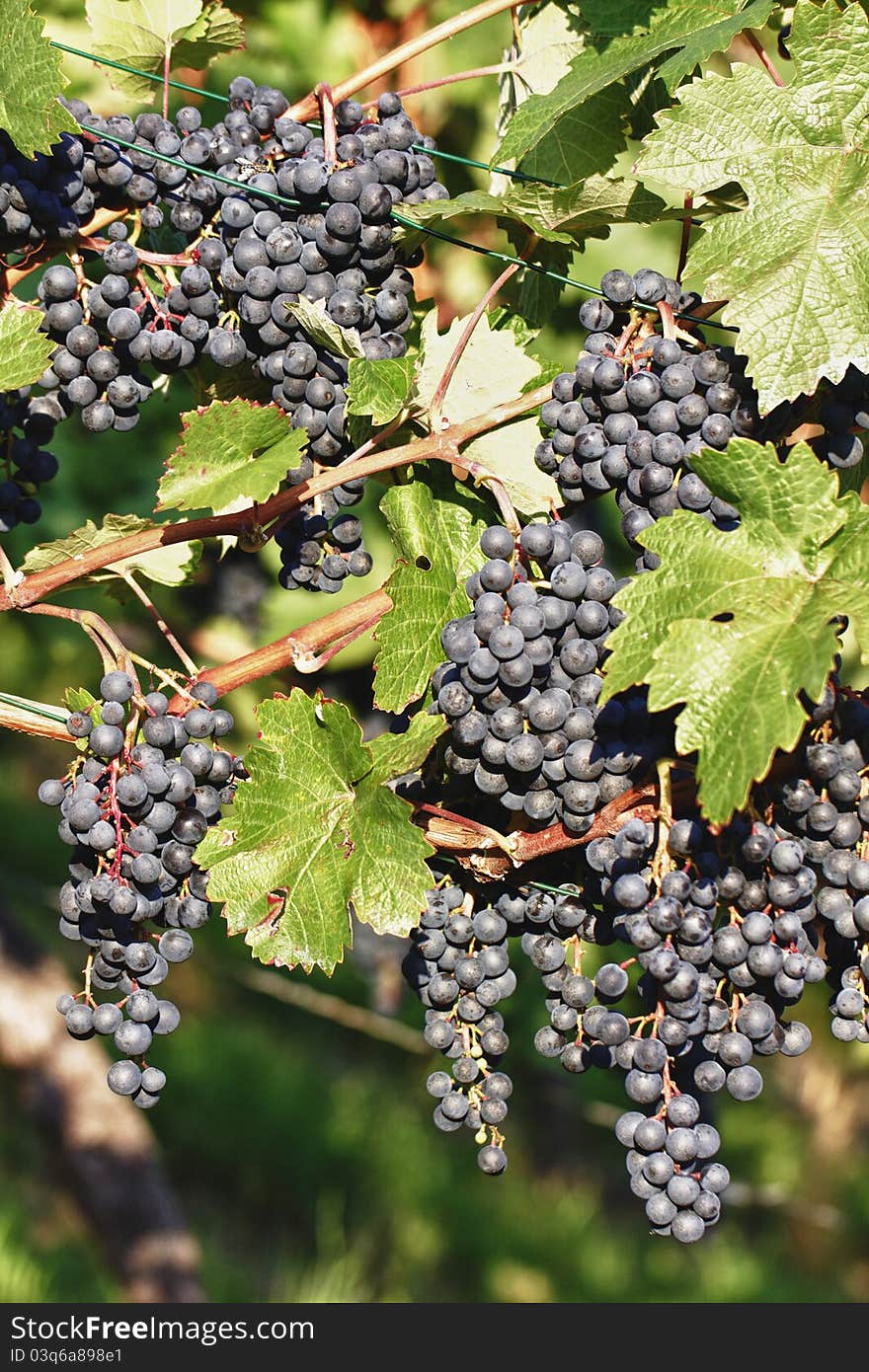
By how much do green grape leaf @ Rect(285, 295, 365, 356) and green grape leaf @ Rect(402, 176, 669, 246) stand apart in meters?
0.12

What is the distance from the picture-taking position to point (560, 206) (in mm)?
1161

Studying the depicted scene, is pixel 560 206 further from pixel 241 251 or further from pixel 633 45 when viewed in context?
pixel 241 251

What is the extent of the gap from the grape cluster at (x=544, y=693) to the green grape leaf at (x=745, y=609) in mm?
75

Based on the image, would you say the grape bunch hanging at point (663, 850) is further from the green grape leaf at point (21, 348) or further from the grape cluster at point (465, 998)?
the green grape leaf at point (21, 348)

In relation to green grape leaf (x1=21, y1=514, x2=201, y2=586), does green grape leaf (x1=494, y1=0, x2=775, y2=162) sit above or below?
above

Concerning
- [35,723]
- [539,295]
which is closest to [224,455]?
[35,723]

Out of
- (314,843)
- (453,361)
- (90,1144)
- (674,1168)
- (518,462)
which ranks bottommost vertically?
(90,1144)

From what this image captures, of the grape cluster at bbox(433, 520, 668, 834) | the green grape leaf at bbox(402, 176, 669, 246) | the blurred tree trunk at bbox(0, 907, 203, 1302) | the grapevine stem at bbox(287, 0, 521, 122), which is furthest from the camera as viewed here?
the blurred tree trunk at bbox(0, 907, 203, 1302)

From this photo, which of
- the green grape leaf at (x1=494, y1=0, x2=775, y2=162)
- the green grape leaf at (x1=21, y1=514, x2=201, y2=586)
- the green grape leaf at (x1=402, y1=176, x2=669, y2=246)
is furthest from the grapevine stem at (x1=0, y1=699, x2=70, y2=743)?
the green grape leaf at (x1=494, y1=0, x2=775, y2=162)

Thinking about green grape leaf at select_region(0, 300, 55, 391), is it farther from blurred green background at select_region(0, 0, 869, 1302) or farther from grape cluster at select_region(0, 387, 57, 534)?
blurred green background at select_region(0, 0, 869, 1302)

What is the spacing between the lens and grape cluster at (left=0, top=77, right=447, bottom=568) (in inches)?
44.7

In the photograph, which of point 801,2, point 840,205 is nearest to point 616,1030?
point 840,205

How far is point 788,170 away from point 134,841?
756 mm

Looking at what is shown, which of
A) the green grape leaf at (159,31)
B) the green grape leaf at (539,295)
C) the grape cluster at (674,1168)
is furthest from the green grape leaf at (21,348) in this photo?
the grape cluster at (674,1168)
